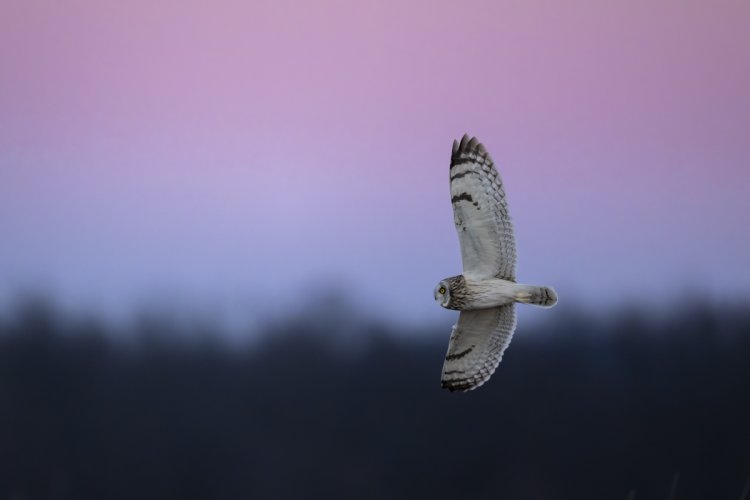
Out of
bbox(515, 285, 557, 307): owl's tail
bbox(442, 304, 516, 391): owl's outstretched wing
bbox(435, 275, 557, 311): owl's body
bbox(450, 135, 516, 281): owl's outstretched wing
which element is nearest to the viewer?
bbox(515, 285, 557, 307): owl's tail

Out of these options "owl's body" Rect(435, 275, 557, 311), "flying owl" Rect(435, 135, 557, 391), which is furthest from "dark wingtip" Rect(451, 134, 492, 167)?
"owl's body" Rect(435, 275, 557, 311)

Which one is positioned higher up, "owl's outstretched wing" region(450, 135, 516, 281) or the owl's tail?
"owl's outstretched wing" region(450, 135, 516, 281)

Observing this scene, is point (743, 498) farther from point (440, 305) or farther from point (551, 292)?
point (440, 305)

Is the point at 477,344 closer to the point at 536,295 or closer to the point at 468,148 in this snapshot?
the point at 536,295

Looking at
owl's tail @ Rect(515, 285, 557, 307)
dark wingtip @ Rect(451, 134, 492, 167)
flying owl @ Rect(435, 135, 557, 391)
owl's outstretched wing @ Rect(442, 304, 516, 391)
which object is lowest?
owl's outstretched wing @ Rect(442, 304, 516, 391)

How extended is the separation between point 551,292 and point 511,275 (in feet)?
1.11

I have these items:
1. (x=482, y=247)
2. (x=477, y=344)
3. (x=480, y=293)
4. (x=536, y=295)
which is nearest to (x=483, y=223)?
(x=482, y=247)

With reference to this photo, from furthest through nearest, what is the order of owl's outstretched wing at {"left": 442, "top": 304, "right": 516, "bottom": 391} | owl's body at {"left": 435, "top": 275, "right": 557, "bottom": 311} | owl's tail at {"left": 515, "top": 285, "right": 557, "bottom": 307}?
owl's outstretched wing at {"left": 442, "top": 304, "right": 516, "bottom": 391}
owl's body at {"left": 435, "top": 275, "right": 557, "bottom": 311}
owl's tail at {"left": 515, "top": 285, "right": 557, "bottom": 307}

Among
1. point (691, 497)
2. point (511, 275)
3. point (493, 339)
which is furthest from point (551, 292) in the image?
point (691, 497)

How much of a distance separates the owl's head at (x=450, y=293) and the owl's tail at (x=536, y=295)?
29cm

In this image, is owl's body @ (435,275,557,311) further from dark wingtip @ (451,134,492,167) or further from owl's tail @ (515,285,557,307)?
dark wingtip @ (451,134,492,167)

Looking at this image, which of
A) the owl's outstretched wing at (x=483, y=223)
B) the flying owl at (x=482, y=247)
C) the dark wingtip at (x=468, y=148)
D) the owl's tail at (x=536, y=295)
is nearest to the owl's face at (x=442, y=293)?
the flying owl at (x=482, y=247)

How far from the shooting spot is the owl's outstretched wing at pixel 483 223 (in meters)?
A: 4.50

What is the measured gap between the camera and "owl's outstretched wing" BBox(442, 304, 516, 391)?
478 cm
